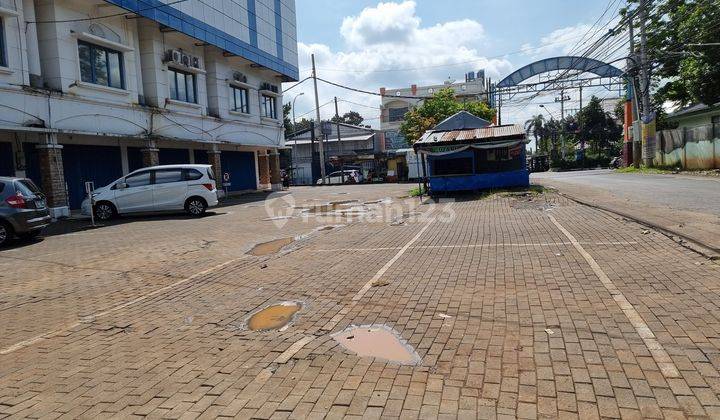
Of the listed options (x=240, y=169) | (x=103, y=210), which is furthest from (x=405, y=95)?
Result: (x=103, y=210)

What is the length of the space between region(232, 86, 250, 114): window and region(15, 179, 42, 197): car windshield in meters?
16.9

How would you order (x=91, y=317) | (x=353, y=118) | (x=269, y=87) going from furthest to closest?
(x=353, y=118) < (x=269, y=87) < (x=91, y=317)

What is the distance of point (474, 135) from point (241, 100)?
48.8ft

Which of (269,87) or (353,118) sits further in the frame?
(353,118)

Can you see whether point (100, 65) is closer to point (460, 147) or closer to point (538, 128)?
point (460, 147)

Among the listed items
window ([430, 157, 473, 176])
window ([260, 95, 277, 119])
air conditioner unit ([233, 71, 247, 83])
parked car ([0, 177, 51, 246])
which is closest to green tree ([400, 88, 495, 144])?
window ([260, 95, 277, 119])

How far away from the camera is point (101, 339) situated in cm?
488

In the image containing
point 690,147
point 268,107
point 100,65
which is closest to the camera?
point 100,65

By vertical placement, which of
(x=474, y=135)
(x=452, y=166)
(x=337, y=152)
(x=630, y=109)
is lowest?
(x=452, y=166)

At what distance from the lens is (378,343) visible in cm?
434

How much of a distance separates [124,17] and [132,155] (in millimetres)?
5852

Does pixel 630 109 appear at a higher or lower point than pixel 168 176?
higher

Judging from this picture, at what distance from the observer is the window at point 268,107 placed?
104 ft

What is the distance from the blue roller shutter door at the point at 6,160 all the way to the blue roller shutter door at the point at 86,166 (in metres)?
2.04
